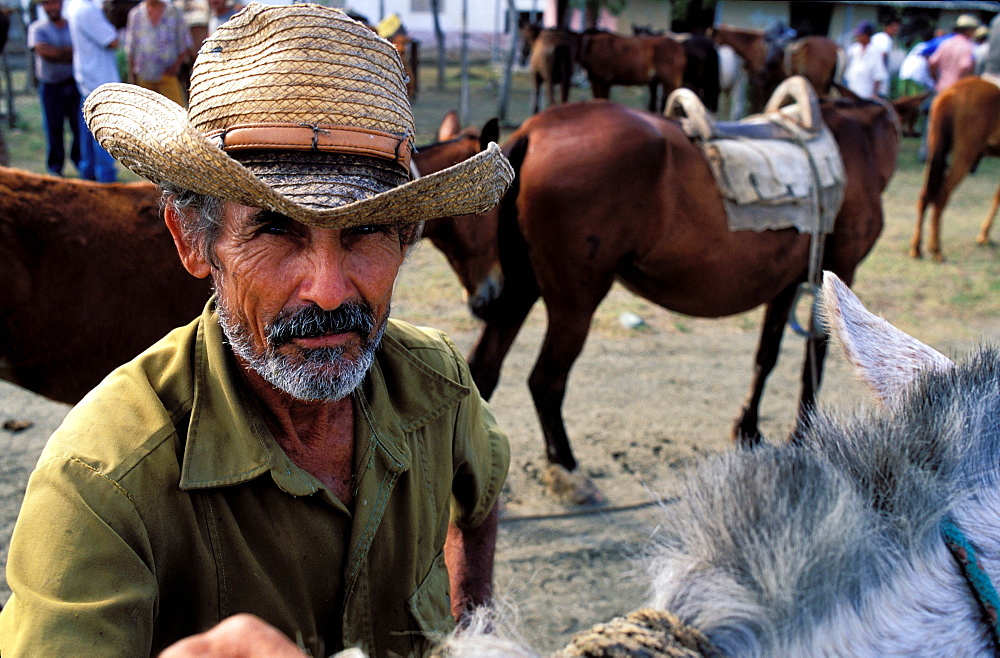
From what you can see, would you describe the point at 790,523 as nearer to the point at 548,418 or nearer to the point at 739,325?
the point at 548,418

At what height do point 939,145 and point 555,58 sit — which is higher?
point 555,58

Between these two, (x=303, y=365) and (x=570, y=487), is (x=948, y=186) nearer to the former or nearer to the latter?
(x=570, y=487)

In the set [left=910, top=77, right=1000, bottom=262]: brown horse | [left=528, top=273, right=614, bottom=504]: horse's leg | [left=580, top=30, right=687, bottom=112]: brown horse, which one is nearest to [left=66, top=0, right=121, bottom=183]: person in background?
[left=528, top=273, right=614, bottom=504]: horse's leg

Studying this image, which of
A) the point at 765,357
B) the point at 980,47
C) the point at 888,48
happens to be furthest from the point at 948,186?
the point at 980,47

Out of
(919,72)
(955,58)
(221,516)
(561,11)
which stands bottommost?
(221,516)

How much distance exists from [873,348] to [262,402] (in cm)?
114

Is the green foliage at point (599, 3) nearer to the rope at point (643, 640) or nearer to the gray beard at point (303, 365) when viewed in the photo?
the gray beard at point (303, 365)

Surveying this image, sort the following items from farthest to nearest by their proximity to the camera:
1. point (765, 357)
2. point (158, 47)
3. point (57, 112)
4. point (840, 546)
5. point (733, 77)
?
point (733, 77), point (57, 112), point (158, 47), point (765, 357), point (840, 546)

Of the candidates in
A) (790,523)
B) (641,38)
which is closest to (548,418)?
(790,523)

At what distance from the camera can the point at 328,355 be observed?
138cm

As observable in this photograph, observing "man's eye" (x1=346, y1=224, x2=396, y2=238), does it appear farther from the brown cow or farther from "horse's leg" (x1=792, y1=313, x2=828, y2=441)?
"horse's leg" (x1=792, y1=313, x2=828, y2=441)

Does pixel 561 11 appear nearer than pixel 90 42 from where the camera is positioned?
No

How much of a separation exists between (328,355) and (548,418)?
8.54 ft

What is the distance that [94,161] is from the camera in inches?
306
